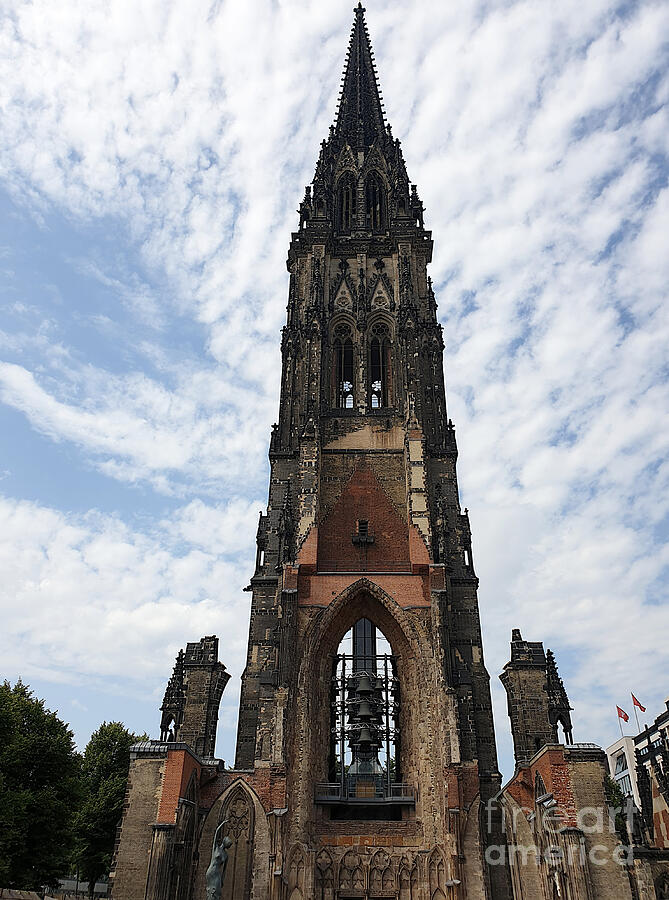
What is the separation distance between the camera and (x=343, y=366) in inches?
1339

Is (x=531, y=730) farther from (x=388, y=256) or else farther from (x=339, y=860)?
(x=388, y=256)

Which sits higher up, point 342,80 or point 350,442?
point 342,80

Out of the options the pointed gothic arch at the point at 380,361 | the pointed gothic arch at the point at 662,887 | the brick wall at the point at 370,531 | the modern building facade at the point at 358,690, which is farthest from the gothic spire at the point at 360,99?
the pointed gothic arch at the point at 662,887

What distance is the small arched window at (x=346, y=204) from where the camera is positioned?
38.6 metres

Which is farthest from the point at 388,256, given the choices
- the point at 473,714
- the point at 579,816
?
the point at 579,816

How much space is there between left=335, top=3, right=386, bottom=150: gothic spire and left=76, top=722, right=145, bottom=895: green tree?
1356 inches

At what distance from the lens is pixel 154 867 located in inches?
793

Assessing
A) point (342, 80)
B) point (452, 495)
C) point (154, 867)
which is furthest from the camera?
point (342, 80)

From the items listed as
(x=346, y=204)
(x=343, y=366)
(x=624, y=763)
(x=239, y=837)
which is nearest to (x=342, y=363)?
(x=343, y=366)

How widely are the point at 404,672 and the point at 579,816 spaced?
24.4ft

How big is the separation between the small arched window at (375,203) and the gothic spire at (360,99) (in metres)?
2.58

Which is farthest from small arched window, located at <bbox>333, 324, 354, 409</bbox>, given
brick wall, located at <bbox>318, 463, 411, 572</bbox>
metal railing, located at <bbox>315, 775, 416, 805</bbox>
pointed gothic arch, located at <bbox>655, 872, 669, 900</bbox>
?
pointed gothic arch, located at <bbox>655, 872, 669, 900</bbox>

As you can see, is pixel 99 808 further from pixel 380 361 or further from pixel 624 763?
pixel 624 763

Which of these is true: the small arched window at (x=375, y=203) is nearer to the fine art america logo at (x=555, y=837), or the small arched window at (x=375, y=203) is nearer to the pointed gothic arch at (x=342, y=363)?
the pointed gothic arch at (x=342, y=363)
